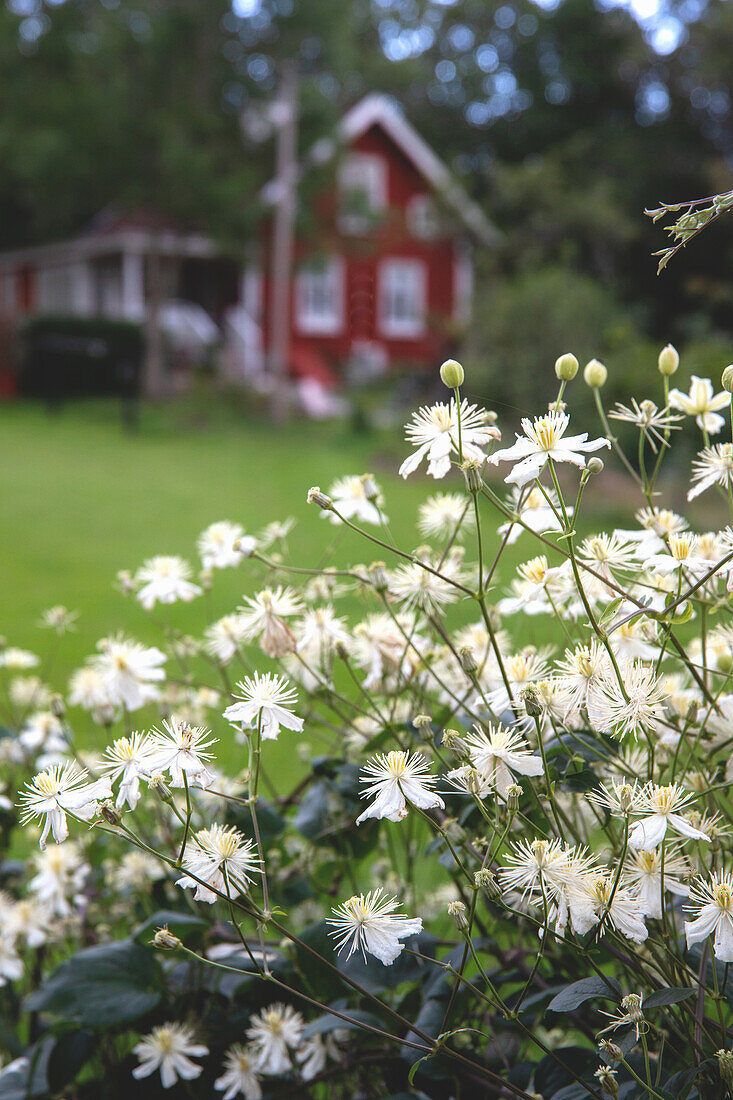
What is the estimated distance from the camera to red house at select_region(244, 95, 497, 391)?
15062 millimetres

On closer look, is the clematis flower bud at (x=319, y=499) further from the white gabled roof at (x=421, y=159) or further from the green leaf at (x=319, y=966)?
the white gabled roof at (x=421, y=159)

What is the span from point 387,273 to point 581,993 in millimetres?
16565

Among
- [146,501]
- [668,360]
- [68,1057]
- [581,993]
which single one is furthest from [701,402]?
[146,501]

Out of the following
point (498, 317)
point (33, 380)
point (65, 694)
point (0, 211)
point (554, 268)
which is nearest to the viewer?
point (65, 694)

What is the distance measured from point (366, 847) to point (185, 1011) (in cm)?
28

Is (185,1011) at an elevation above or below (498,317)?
below

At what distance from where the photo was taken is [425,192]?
1614 cm

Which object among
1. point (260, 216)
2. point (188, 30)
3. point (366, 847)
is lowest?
point (366, 847)

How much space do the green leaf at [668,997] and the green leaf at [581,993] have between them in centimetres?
3

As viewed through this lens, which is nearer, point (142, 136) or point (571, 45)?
point (142, 136)

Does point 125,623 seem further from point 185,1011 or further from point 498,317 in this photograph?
point 498,317

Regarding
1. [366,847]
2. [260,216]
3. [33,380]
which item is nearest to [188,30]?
[260,216]

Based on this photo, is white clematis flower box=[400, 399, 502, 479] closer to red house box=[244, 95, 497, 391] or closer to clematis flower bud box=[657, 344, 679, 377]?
clematis flower bud box=[657, 344, 679, 377]

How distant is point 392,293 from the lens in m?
16.7
